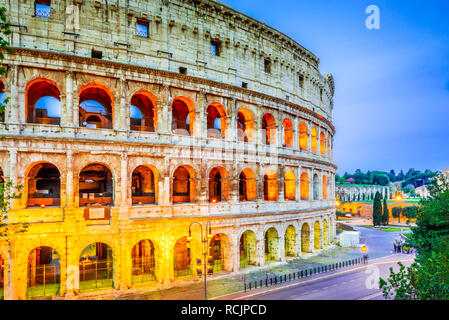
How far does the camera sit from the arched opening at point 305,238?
31.6m

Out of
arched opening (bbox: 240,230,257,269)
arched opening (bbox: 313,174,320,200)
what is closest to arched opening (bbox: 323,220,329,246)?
arched opening (bbox: 313,174,320,200)

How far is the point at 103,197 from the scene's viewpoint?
21.9 m

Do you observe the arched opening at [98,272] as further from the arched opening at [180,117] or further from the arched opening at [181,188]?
the arched opening at [180,117]

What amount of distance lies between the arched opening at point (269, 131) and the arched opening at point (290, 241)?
28.4 feet

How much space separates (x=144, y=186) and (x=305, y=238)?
57.8 feet

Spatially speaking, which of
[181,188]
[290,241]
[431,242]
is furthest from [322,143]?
[431,242]

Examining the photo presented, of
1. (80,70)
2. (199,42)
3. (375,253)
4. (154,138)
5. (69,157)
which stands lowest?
(375,253)

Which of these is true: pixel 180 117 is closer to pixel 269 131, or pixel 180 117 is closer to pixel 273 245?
pixel 269 131

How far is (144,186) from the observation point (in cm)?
2509

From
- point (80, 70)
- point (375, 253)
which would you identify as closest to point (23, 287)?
point (80, 70)

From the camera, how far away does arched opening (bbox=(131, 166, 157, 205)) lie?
2292 cm

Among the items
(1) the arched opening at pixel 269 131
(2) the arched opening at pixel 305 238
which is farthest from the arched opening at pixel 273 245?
(1) the arched opening at pixel 269 131

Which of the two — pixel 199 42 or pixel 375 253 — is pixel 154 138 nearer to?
pixel 199 42

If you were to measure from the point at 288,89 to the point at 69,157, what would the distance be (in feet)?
68.6
